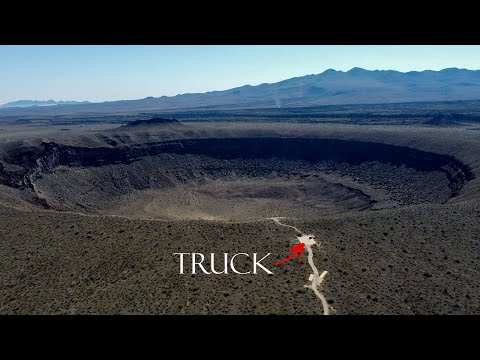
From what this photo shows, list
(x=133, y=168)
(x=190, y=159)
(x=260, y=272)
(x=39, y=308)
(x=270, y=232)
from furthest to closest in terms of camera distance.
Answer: (x=190, y=159), (x=133, y=168), (x=270, y=232), (x=260, y=272), (x=39, y=308)

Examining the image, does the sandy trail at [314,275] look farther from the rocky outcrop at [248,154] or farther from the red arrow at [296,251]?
the rocky outcrop at [248,154]

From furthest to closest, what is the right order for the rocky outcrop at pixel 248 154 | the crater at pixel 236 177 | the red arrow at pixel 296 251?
the rocky outcrop at pixel 248 154 → the crater at pixel 236 177 → the red arrow at pixel 296 251

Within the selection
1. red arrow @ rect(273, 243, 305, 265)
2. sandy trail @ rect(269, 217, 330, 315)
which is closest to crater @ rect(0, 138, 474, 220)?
sandy trail @ rect(269, 217, 330, 315)

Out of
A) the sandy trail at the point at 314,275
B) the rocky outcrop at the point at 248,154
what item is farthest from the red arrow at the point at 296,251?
the rocky outcrop at the point at 248,154

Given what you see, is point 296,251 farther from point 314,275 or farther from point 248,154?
point 248,154

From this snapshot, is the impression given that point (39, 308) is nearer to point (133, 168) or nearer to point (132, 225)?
point (132, 225)

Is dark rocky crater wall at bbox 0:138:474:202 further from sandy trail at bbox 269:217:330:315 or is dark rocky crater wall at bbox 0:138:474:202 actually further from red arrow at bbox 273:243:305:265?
red arrow at bbox 273:243:305:265

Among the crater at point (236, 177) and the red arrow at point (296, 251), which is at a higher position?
the red arrow at point (296, 251)
